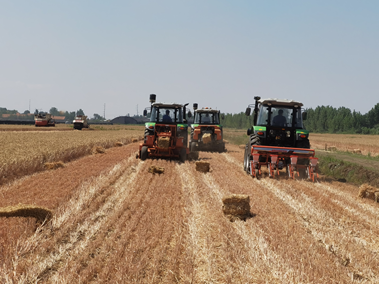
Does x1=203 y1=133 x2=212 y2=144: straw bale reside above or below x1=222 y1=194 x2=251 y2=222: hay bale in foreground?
above

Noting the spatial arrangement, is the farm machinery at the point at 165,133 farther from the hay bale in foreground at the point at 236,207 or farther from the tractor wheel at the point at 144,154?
the hay bale in foreground at the point at 236,207

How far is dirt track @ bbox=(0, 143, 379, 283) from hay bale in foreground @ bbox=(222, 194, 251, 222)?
0.21m

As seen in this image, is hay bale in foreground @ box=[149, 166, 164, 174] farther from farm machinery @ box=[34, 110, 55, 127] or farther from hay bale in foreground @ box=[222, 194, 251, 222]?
farm machinery @ box=[34, 110, 55, 127]

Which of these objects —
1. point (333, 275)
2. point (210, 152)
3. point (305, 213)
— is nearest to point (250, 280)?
point (333, 275)

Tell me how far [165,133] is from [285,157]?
5.37 metres

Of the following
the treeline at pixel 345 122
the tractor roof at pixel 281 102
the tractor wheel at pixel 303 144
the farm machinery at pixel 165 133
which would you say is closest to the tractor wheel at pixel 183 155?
the farm machinery at pixel 165 133

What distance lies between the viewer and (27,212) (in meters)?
5.02

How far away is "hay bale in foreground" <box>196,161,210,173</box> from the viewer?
11.3m

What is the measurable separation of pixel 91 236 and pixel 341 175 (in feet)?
33.4

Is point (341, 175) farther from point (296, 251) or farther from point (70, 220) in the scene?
point (70, 220)

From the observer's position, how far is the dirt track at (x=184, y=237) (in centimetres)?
372

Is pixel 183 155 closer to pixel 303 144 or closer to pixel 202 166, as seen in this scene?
pixel 202 166

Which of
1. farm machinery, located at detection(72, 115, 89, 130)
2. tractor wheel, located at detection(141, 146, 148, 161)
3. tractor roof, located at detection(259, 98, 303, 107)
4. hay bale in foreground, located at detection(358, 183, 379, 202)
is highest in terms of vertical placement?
tractor roof, located at detection(259, 98, 303, 107)

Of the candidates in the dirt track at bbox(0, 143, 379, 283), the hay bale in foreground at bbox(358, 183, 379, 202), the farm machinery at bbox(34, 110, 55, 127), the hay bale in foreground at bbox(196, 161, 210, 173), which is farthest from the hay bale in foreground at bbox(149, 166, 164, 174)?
the farm machinery at bbox(34, 110, 55, 127)
